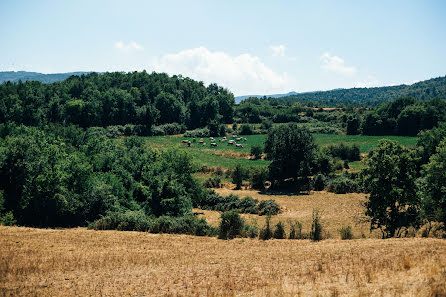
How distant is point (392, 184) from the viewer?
2116cm

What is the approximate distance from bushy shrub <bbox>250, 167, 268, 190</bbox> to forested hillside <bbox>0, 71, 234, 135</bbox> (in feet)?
196

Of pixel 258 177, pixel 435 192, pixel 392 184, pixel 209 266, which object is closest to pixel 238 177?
pixel 258 177

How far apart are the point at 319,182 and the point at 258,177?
9.52 m

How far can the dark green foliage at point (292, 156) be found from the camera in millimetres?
51062

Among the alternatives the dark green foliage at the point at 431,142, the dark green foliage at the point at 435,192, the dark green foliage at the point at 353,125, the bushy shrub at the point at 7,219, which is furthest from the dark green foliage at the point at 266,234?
the dark green foliage at the point at 353,125

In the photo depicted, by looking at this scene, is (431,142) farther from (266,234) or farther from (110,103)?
(110,103)

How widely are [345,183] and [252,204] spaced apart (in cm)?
1673

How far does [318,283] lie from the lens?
451 inches

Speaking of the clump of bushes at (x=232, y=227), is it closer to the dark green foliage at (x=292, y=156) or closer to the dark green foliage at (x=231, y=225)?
the dark green foliage at (x=231, y=225)

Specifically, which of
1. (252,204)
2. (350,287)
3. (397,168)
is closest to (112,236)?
(350,287)

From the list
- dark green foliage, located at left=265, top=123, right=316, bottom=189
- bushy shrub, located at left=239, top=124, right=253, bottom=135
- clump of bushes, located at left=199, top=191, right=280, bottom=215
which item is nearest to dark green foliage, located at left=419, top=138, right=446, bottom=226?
clump of bushes, located at left=199, top=191, right=280, bottom=215

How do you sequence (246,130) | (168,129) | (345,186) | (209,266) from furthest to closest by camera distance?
(246,130)
(168,129)
(345,186)
(209,266)

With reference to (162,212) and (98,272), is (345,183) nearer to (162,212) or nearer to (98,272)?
(162,212)

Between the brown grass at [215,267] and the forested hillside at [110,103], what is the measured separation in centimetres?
7684
